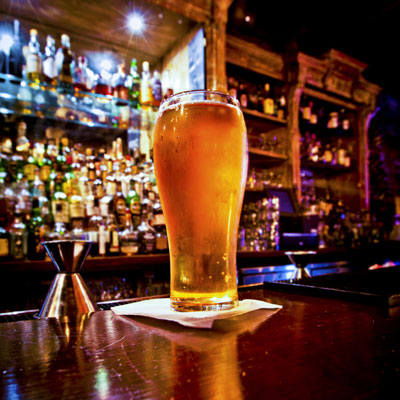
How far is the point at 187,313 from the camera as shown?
439 millimetres

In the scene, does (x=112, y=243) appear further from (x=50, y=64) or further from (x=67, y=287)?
(x=67, y=287)

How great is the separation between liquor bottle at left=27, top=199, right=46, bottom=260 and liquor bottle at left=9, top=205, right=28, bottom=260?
4 cm

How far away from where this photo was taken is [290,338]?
1.08 ft

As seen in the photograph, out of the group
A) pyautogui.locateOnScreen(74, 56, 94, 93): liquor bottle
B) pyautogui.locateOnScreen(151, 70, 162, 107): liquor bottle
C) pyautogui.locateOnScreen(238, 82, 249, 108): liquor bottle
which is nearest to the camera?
pyautogui.locateOnScreen(74, 56, 94, 93): liquor bottle

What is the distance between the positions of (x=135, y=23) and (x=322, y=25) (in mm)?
1930

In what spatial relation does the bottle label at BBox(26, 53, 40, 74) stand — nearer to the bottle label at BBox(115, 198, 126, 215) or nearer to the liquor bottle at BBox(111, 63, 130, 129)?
the liquor bottle at BBox(111, 63, 130, 129)

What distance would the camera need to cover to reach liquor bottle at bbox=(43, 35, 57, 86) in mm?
2430

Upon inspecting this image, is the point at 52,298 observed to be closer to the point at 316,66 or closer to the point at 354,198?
the point at 316,66

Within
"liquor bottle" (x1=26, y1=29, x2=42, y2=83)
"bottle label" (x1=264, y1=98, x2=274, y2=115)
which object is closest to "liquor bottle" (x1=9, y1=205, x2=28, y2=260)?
"liquor bottle" (x1=26, y1=29, x2=42, y2=83)

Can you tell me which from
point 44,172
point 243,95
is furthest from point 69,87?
point 243,95

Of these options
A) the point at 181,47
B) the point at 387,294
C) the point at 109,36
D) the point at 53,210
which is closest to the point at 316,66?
the point at 181,47

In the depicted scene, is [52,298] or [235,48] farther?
[235,48]

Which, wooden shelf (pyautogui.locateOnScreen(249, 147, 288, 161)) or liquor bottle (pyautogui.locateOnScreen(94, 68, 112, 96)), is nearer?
liquor bottle (pyautogui.locateOnScreen(94, 68, 112, 96))

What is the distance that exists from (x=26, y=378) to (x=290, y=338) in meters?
0.22
